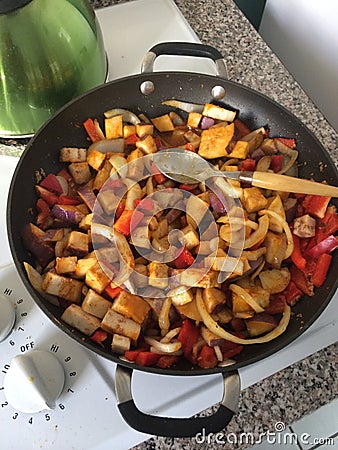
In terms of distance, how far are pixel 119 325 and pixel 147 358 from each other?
67 millimetres

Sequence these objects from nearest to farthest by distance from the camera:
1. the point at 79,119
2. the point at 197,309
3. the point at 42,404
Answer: the point at 42,404 → the point at 197,309 → the point at 79,119

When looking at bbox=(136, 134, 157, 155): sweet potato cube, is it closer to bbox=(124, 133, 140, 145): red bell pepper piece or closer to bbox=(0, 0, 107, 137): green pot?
bbox=(124, 133, 140, 145): red bell pepper piece

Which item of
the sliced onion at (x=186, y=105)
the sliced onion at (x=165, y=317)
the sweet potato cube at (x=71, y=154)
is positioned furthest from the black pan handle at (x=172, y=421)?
the sliced onion at (x=186, y=105)

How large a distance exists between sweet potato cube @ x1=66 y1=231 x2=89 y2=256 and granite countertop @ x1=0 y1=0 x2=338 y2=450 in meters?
0.26

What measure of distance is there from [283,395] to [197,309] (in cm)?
20

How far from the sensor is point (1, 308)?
84cm

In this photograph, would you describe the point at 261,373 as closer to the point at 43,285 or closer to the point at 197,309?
the point at 197,309

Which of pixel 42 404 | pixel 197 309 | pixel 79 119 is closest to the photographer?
pixel 42 404

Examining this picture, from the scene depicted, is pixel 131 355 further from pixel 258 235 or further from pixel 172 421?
pixel 258 235

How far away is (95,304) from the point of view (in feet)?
2.80

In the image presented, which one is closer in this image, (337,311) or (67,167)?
(337,311)

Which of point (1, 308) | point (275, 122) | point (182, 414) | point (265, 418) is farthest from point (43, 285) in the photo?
point (275, 122)

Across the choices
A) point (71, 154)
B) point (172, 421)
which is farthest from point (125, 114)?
point (172, 421)

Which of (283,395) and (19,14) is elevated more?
(19,14)
